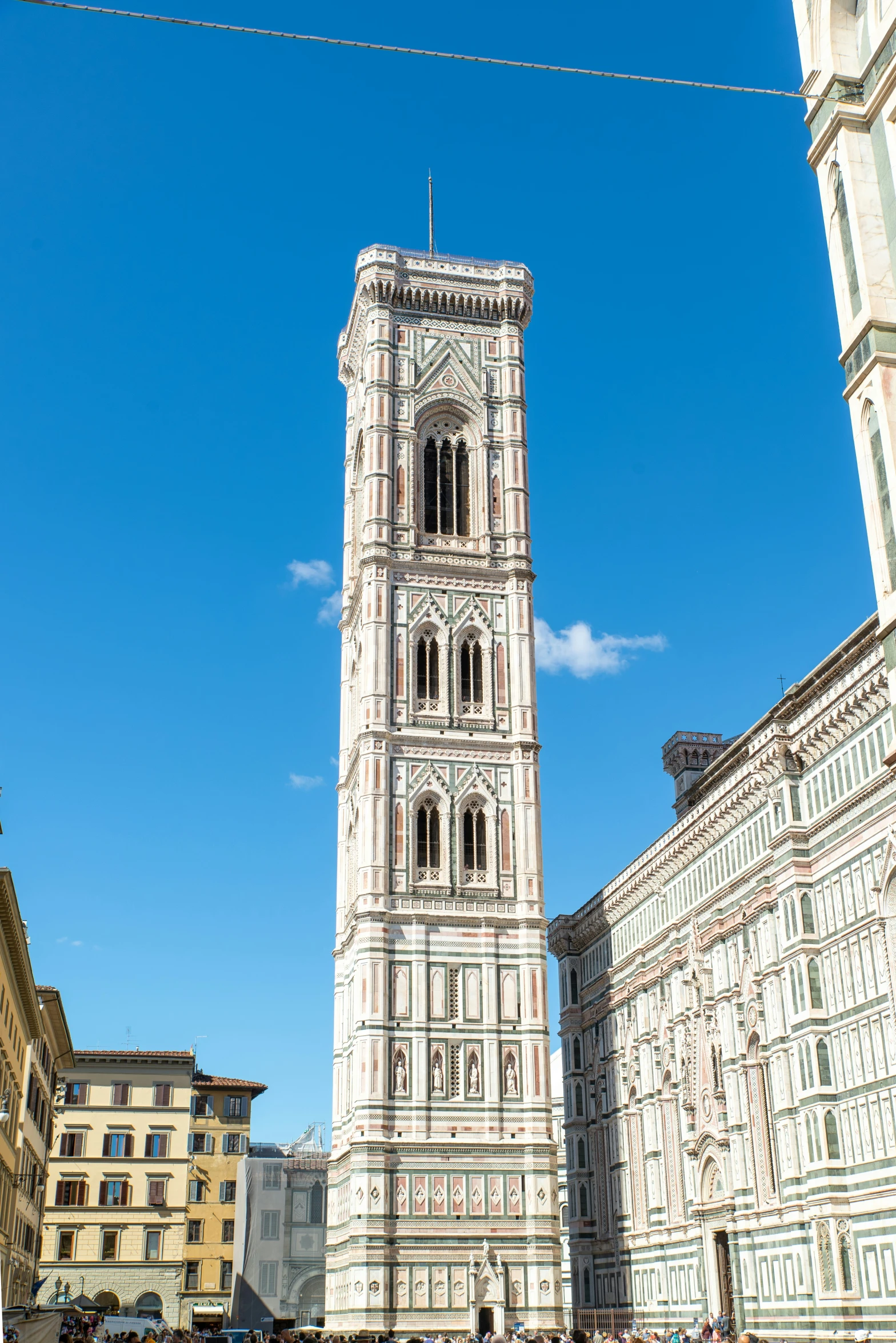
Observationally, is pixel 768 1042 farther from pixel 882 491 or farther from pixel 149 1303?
pixel 149 1303

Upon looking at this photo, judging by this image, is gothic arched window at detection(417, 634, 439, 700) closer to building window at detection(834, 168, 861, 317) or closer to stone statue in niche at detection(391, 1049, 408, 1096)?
stone statue in niche at detection(391, 1049, 408, 1096)

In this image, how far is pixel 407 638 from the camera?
51.8 meters

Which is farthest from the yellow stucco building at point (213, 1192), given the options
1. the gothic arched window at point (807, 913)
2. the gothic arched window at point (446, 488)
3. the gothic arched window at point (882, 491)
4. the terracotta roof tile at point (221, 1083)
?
the gothic arched window at point (882, 491)

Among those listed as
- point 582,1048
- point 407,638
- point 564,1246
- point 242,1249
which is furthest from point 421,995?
point 564,1246

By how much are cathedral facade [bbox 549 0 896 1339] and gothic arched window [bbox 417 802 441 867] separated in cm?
681

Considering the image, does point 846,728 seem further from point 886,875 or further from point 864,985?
point 864,985

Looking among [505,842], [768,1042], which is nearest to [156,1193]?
[505,842]

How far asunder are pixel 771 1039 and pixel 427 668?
21.4 metres

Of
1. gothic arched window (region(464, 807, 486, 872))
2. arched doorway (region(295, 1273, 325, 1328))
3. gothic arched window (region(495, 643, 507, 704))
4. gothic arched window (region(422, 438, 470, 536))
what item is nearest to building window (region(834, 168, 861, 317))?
gothic arched window (region(464, 807, 486, 872))

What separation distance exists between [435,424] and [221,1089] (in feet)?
122

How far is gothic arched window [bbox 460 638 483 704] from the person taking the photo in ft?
171

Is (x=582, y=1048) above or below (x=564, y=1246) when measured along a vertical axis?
above

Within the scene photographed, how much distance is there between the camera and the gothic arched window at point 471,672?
171 feet

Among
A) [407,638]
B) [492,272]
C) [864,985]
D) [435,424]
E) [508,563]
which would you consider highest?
[492,272]
